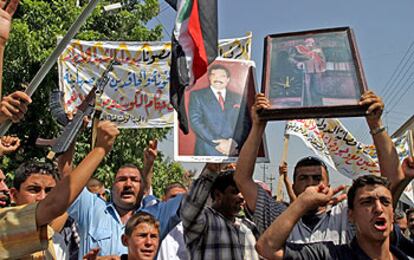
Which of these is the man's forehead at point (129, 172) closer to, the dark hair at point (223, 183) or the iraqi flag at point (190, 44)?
the dark hair at point (223, 183)

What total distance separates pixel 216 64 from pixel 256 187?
1181 mm

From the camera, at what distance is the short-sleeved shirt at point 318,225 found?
3152mm

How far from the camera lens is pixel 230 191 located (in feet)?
11.9

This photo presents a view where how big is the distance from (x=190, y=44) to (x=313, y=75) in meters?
0.78

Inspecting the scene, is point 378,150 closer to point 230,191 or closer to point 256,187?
point 256,187

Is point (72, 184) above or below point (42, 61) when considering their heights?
below

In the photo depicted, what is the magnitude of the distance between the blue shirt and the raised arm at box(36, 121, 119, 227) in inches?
65.9

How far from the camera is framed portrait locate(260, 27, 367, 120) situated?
3146mm

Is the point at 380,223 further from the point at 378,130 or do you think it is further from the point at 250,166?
the point at 250,166

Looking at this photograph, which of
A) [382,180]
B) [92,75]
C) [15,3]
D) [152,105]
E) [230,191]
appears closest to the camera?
[15,3]

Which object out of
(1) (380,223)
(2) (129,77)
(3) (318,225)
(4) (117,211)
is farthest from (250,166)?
(2) (129,77)

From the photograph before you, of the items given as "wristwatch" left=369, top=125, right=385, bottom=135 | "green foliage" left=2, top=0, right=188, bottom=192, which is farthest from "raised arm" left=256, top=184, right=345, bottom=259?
"green foliage" left=2, top=0, right=188, bottom=192

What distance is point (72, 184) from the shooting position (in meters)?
2.20

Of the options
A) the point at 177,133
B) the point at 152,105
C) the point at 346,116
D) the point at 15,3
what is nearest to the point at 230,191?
the point at 177,133
